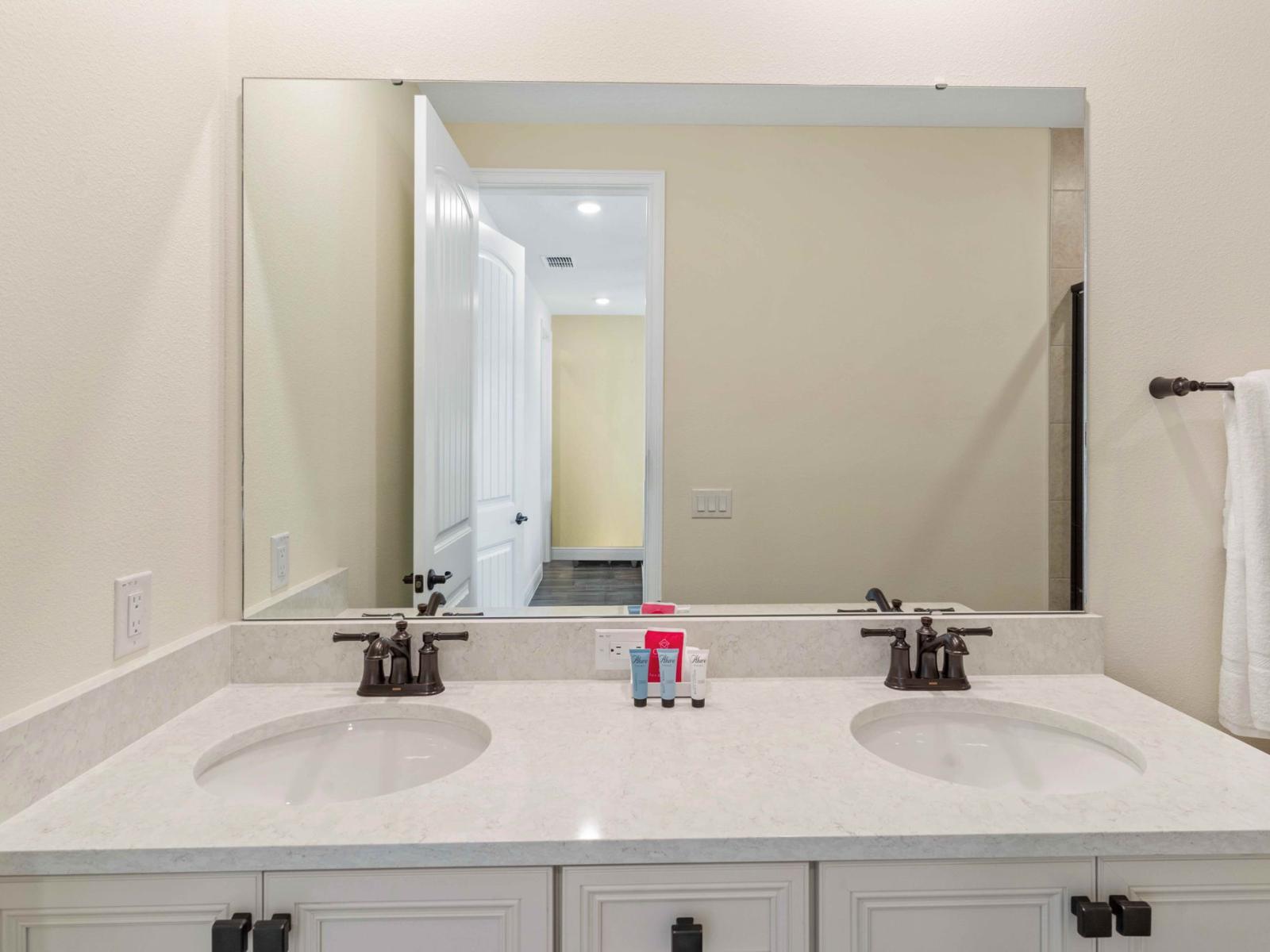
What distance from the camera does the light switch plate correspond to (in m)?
1.48

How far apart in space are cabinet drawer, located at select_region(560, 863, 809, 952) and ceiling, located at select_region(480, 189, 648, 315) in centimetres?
102

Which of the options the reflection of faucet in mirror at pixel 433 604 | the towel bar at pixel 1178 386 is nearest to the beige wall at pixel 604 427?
the reflection of faucet in mirror at pixel 433 604

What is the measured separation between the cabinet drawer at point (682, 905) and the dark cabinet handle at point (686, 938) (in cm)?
1

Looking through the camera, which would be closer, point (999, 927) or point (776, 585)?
point (999, 927)

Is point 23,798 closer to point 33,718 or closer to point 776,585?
point 33,718

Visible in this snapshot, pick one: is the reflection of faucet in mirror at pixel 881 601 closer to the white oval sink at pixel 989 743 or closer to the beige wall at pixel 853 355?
the beige wall at pixel 853 355

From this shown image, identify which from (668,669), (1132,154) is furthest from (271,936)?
(1132,154)

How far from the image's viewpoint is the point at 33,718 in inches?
34.2

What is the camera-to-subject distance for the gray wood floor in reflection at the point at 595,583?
1.46 meters

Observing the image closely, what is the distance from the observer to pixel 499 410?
1504 mm

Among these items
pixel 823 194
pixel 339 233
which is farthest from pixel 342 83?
pixel 823 194

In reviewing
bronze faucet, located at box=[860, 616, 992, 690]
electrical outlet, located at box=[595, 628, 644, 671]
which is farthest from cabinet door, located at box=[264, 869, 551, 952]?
bronze faucet, located at box=[860, 616, 992, 690]

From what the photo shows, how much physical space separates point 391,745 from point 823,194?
1.32 m

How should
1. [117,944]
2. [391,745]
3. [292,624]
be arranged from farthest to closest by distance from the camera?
[292,624] < [391,745] < [117,944]
